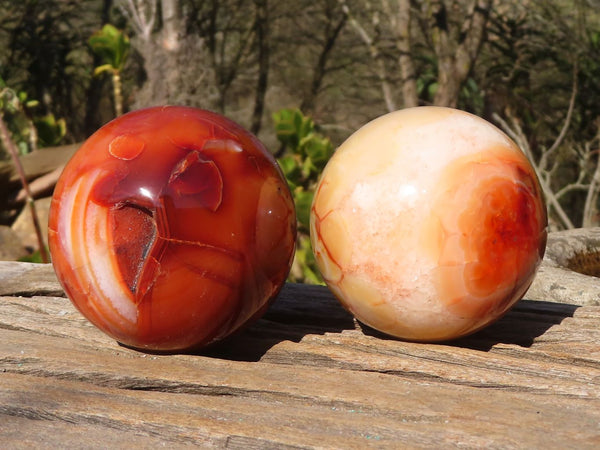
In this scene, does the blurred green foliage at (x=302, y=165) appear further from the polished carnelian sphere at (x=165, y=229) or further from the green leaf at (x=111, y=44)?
the polished carnelian sphere at (x=165, y=229)

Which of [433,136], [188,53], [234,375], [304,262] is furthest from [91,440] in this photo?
[188,53]

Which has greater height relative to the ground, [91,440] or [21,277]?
[91,440]

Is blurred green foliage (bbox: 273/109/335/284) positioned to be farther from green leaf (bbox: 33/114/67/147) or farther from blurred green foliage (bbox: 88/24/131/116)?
green leaf (bbox: 33/114/67/147)

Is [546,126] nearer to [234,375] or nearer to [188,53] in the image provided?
[188,53]

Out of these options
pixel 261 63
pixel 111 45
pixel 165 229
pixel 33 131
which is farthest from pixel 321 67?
pixel 165 229

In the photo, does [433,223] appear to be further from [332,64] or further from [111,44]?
[332,64]

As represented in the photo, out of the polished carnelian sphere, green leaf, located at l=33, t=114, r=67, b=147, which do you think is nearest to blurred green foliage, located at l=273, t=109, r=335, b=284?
the polished carnelian sphere
